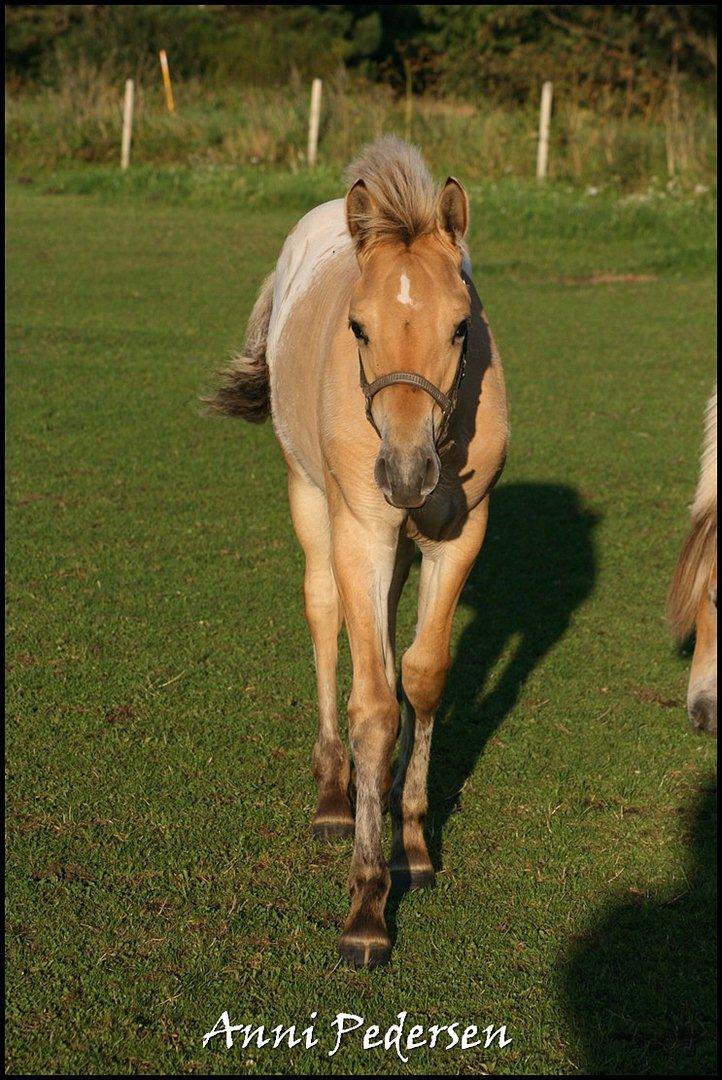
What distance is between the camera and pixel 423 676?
3883 millimetres

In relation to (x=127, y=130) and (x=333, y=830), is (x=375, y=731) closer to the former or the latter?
(x=333, y=830)

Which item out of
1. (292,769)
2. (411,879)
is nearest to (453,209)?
(411,879)

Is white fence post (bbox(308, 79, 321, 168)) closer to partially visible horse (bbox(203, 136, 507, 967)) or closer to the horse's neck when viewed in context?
partially visible horse (bbox(203, 136, 507, 967))

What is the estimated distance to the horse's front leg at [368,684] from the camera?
3.60 meters

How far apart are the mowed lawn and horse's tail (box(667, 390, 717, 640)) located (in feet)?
3.04

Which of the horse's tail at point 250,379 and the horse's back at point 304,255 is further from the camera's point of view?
the horse's tail at point 250,379

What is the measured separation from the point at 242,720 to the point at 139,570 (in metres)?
1.89

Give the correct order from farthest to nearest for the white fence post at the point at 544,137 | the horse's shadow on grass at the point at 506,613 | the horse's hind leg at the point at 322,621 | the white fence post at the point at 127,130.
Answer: the white fence post at the point at 127,130 → the white fence post at the point at 544,137 → the horse's shadow on grass at the point at 506,613 → the horse's hind leg at the point at 322,621

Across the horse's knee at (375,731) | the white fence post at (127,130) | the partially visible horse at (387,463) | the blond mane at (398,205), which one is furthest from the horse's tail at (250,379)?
the white fence post at (127,130)

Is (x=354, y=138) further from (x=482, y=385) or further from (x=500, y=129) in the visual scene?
(x=482, y=385)

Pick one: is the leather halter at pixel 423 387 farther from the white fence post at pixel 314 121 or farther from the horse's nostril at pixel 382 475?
the white fence post at pixel 314 121

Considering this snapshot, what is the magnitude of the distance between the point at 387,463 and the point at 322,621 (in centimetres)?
148

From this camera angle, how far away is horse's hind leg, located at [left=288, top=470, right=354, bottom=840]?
4.37 m

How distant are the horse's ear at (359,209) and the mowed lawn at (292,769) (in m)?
2.01
